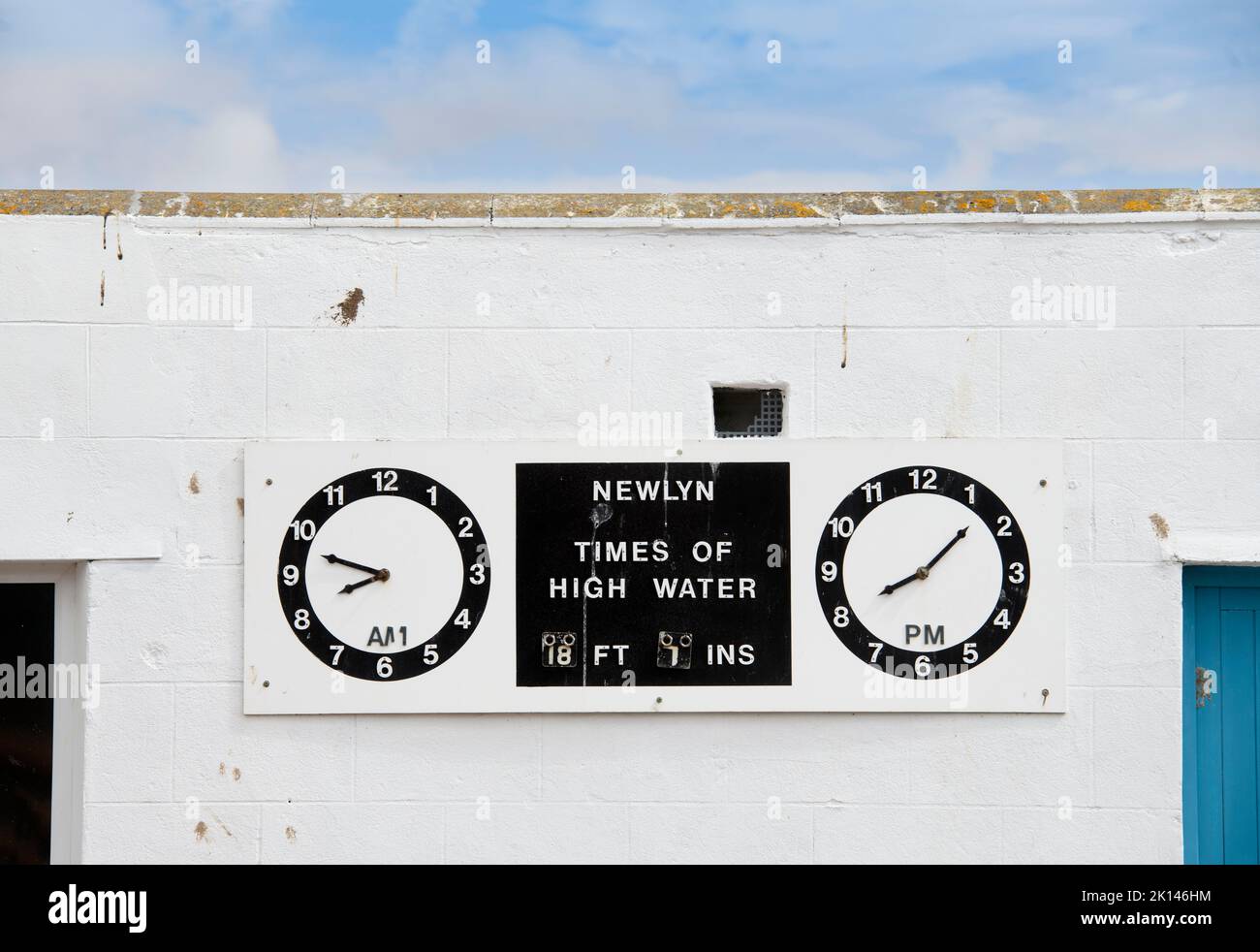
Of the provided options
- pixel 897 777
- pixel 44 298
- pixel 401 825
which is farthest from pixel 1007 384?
pixel 44 298

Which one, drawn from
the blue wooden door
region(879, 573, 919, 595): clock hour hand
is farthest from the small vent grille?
the blue wooden door

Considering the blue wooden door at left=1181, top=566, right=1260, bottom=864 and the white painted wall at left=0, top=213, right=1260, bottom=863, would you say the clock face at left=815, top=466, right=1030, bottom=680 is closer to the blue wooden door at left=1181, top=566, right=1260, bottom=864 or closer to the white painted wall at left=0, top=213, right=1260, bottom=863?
the white painted wall at left=0, top=213, right=1260, bottom=863

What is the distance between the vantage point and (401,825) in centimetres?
315

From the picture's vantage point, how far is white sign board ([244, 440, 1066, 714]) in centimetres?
314

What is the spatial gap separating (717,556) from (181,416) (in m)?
1.84

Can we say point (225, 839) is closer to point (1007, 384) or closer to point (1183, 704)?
point (1007, 384)

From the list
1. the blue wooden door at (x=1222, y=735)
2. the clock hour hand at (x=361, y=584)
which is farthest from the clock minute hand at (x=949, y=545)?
the clock hour hand at (x=361, y=584)

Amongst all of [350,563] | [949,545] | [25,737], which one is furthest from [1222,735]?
[25,737]

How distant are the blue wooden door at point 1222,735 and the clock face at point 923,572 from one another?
0.68m

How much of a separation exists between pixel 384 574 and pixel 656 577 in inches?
35.2

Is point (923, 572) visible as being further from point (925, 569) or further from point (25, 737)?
point (25, 737)

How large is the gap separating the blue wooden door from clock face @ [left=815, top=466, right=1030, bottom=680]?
675 millimetres

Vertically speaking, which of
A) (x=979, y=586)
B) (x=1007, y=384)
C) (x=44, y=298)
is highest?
(x=44, y=298)

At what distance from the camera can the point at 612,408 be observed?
126 inches
